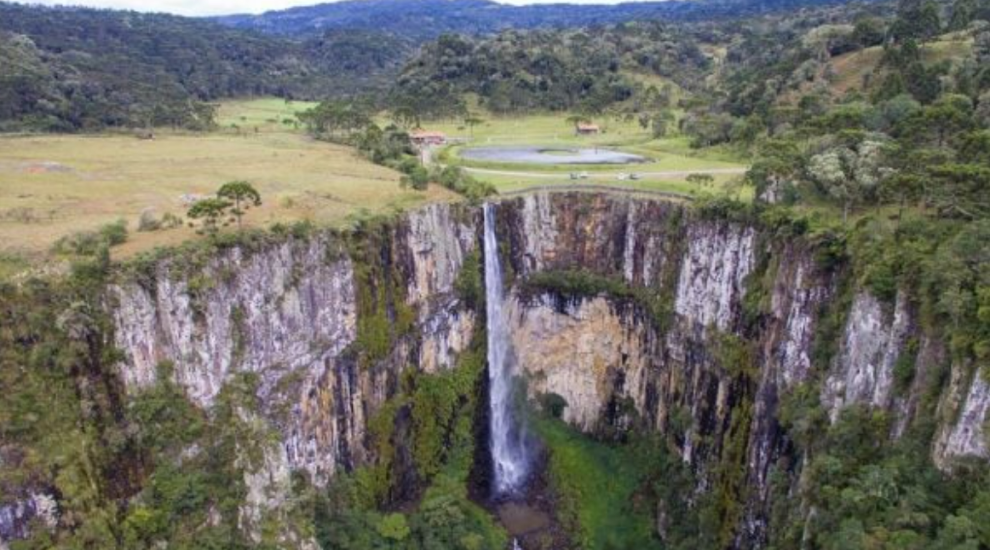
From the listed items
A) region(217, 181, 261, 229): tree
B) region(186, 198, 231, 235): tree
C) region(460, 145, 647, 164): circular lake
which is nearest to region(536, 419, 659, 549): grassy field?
region(460, 145, 647, 164): circular lake

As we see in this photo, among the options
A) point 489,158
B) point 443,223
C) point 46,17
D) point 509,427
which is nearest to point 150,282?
point 443,223

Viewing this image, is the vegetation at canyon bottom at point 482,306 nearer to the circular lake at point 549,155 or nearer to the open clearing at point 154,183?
the open clearing at point 154,183

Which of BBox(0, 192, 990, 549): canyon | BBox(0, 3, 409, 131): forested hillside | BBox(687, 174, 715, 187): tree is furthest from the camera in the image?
BBox(0, 3, 409, 131): forested hillside

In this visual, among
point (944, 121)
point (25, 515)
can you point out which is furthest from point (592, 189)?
point (25, 515)

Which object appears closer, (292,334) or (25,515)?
(25,515)

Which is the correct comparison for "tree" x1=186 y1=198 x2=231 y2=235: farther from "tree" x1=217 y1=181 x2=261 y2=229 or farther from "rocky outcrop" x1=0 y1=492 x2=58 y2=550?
"rocky outcrop" x1=0 y1=492 x2=58 y2=550

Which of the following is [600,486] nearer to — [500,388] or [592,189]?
[500,388]

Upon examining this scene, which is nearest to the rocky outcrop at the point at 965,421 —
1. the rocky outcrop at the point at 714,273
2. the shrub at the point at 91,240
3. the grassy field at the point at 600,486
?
the rocky outcrop at the point at 714,273
